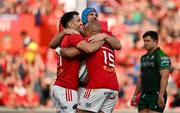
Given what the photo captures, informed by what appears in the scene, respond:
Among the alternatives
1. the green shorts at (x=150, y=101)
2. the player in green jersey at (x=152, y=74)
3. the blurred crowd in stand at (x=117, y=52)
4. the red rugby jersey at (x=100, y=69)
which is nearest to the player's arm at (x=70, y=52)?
the red rugby jersey at (x=100, y=69)

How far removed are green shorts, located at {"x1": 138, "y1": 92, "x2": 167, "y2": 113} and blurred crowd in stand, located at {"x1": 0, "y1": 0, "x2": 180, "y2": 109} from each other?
890 centimetres

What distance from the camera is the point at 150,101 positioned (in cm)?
1119

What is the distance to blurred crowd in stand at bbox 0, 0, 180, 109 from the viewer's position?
20.8 metres

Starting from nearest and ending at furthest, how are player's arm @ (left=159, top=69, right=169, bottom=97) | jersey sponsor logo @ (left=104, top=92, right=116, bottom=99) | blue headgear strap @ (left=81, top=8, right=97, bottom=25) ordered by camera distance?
jersey sponsor logo @ (left=104, top=92, right=116, bottom=99) → blue headgear strap @ (left=81, top=8, right=97, bottom=25) → player's arm @ (left=159, top=69, right=169, bottom=97)

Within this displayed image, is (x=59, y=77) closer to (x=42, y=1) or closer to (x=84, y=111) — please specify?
(x=84, y=111)

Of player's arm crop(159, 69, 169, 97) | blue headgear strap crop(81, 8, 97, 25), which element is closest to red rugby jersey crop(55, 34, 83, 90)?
blue headgear strap crop(81, 8, 97, 25)

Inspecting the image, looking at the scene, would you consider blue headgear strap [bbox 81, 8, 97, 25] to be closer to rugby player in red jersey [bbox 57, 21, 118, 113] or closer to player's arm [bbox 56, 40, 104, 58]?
rugby player in red jersey [bbox 57, 21, 118, 113]

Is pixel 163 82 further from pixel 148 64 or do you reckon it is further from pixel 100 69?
pixel 100 69

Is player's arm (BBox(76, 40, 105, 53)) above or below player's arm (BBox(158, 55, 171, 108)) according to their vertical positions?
above

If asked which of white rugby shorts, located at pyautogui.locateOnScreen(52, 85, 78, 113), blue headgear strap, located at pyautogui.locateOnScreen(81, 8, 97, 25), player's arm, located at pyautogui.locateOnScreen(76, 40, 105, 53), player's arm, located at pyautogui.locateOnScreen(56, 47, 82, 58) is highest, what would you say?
blue headgear strap, located at pyautogui.locateOnScreen(81, 8, 97, 25)

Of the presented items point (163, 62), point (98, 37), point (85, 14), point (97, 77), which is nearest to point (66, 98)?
point (97, 77)

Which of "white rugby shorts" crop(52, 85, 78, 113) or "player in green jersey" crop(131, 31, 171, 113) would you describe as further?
"player in green jersey" crop(131, 31, 171, 113)

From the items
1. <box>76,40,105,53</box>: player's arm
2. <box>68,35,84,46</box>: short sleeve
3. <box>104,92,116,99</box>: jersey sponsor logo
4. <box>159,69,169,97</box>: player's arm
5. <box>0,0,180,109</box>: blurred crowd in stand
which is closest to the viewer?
<box>76,40,105,53</box>: player's arm

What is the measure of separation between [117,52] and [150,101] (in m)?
10.4
